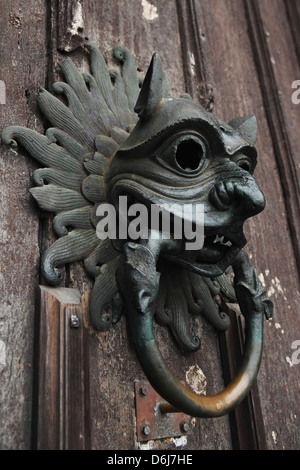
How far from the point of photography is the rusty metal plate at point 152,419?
56 centimetres

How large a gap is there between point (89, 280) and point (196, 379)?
0.74 ft

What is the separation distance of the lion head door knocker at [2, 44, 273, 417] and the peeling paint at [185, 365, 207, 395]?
4cm

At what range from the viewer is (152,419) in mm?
566

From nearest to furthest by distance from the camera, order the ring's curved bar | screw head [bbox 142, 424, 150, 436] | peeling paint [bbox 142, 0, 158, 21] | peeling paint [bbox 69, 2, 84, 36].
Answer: the ring's curved bar
screw head [bbox 142, 424, 150, 436]
peeling paint [bbox 69, 2, 84, 36]
peeling paint [bbox 142, 0, 158, 21]

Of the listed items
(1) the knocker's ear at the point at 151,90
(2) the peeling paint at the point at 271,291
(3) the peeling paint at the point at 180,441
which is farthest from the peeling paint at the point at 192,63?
(3) the peeling paint at the point at 180,441

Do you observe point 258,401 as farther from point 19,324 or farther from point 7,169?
point 7,169

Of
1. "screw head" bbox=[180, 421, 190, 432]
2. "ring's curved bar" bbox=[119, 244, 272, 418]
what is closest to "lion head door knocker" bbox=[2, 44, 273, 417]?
"ring's curved bar" bbox=[119, 244, 272, 418]

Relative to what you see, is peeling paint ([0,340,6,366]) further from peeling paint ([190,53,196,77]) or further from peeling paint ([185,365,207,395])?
Result: peeling paint ([190,53,196,77])

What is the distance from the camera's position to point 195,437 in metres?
0.60

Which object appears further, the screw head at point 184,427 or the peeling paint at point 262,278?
the peeling paint at point 262,278

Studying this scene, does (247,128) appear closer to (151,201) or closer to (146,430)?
(151,201)

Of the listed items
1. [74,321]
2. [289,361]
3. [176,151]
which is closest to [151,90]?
[176,151]

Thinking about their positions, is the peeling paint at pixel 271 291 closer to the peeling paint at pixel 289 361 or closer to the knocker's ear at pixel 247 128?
the peeling paint at pixel 289 361

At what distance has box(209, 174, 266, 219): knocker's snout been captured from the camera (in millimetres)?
522
